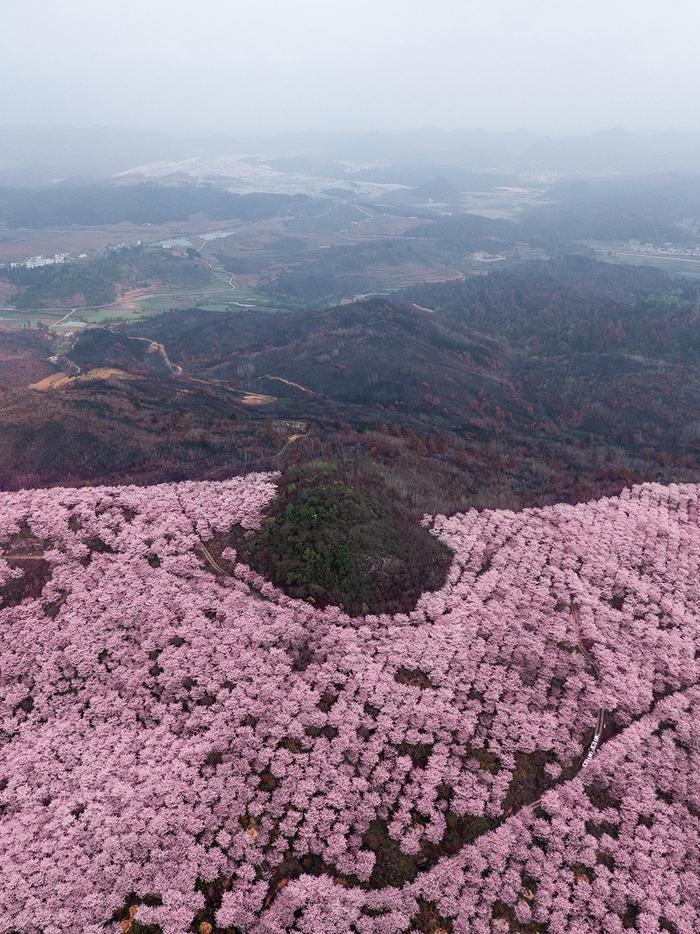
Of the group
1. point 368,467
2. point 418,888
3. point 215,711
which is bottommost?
point 418,888

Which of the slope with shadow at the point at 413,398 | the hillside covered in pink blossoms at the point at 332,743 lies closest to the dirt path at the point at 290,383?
the slope with shadow at the point at 413,398

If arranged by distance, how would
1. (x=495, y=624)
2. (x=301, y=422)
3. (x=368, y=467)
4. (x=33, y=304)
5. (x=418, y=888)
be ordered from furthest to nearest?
(x=33, y=304) → (x=301, y=422) → (x=368, y=467) → (x=495, y=624) → (x=418, y=888)

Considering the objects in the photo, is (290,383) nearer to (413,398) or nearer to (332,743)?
(413,398)

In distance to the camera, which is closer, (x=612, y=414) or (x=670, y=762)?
(x=670, y=762)

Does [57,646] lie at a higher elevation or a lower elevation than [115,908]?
higher

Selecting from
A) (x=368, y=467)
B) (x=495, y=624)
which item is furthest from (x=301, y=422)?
Answer: (x=495, y=624)

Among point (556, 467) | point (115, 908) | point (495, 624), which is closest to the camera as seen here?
point (115, 908)

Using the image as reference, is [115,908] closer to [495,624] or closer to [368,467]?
[495,624]
